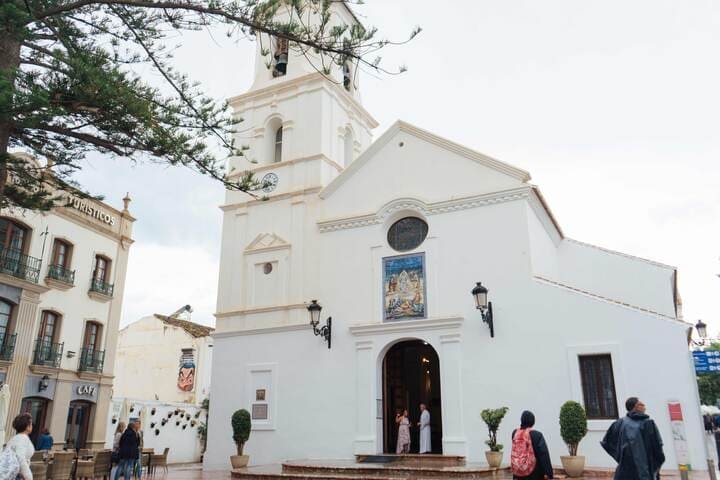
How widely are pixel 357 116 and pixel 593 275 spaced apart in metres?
10.0

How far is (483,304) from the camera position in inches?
577

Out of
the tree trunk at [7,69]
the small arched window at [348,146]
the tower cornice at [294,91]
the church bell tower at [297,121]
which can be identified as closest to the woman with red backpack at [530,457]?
the tree trunk at [7,69]

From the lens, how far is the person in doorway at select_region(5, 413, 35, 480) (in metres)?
6.17

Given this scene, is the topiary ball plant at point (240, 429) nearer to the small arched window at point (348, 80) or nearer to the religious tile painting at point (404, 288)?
the religious tile painting at point (404, 288)

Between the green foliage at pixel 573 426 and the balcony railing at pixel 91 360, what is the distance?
685 inches

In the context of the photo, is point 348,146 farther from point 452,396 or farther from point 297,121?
point 452,396

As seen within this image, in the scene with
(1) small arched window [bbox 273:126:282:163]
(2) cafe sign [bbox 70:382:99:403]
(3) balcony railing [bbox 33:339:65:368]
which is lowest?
(2) cafe sign [bbox 70:382:99:403]

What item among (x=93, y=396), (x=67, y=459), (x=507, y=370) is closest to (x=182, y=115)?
(x=67, y=459)

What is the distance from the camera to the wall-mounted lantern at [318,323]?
16797 millimetres

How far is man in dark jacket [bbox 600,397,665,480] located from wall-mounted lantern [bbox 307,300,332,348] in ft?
34.9

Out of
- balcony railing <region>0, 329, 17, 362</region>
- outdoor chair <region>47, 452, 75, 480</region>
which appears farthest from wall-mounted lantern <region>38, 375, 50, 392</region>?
outdoor chair <region>47, 452, 75, 480</region>

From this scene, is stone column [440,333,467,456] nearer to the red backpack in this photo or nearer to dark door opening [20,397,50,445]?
the red backpack

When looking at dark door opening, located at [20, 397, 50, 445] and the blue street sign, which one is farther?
dark door opening, located at [20, 397, 50, 445]

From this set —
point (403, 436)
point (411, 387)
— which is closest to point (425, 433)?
point (403, 436)
